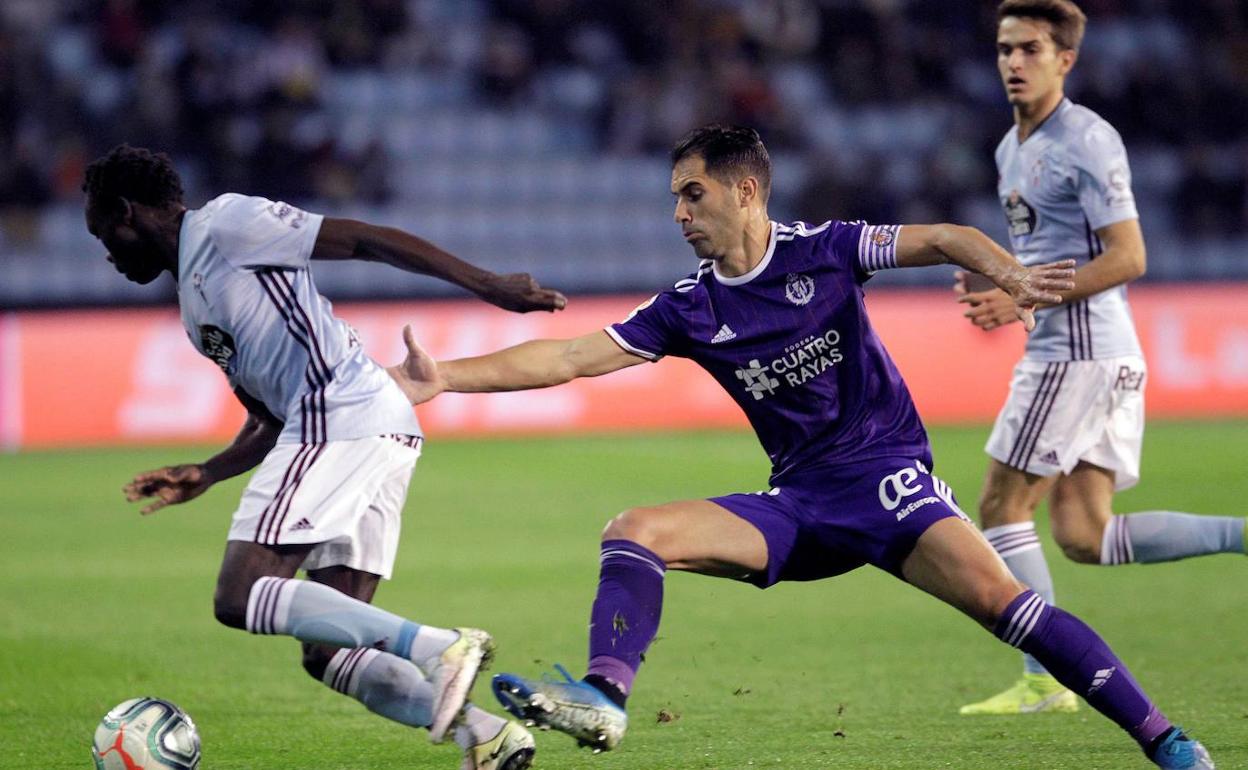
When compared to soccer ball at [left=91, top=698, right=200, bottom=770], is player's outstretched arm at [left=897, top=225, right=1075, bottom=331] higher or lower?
higher

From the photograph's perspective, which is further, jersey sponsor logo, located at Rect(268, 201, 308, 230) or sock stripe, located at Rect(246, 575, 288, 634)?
jersey sponsor logo, located at Rect(268, 201, 308, 230)

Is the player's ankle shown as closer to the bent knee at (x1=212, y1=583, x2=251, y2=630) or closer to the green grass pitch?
the green grass pitch

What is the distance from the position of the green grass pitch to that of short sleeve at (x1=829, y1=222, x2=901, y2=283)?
150 cm

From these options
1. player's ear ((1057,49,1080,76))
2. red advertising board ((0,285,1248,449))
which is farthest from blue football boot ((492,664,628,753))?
red advertising board ((0,285,1248,449))

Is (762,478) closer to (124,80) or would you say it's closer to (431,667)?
(431,667)

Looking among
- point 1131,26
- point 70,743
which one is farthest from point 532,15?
point 70,743

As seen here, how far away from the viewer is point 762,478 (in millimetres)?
12812

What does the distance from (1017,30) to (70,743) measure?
4.24m

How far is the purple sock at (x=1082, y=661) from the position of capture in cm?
477

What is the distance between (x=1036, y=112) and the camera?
6.67m

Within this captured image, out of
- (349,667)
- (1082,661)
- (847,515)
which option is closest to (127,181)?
(349,667)

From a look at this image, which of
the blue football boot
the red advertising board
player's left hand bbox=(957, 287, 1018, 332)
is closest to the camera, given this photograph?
the blue football boot

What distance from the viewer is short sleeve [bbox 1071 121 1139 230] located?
250 inches

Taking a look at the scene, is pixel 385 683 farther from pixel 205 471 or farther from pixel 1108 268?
pixel 1108 268
